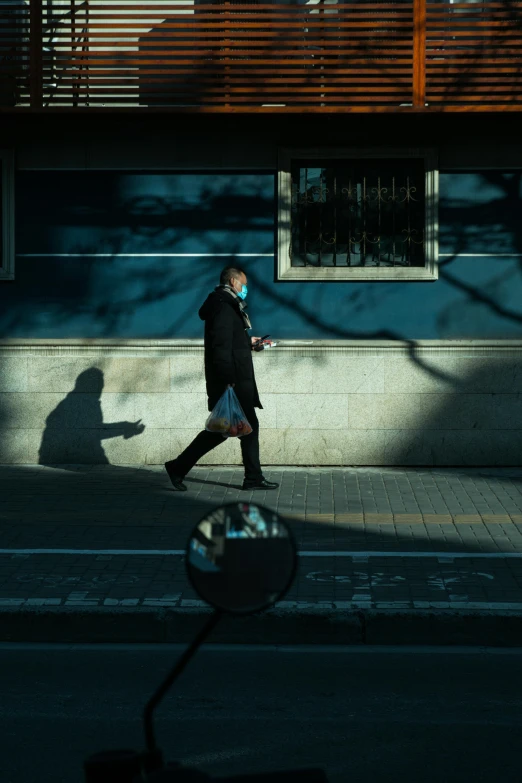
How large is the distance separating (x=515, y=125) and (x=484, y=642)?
7152mm

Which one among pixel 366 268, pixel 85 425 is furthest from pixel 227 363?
pixel 366 268

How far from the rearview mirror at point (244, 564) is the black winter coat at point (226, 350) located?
7.67 metres

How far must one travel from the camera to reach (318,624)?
615cm

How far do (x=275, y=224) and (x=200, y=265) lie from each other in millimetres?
881

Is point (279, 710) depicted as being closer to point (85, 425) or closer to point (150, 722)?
point (150, 722)

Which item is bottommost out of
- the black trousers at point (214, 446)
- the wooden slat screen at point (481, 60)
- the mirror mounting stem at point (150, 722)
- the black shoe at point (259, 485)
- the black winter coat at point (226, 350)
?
the black shoe at point (259, 485)

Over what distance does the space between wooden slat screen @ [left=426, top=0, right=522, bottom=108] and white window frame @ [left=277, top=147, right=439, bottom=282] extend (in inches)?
25.9

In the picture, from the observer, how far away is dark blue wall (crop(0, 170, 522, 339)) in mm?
12016

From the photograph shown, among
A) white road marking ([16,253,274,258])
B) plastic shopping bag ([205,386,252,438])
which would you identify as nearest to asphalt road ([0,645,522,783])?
plastic shopping bag ([205,386,252,438])

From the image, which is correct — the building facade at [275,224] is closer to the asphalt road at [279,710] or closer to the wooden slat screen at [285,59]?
the wooden slat screen at [285,59]

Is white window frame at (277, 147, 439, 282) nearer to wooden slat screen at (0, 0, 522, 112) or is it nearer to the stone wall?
wooden slat screen at (0, 0, 522, 112)

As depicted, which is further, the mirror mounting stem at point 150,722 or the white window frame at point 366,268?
the white window frame at point 366,268

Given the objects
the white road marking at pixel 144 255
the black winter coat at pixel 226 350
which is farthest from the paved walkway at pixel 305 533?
the white road marking at pixel 144 255

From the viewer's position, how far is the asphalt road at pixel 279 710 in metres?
4.32
